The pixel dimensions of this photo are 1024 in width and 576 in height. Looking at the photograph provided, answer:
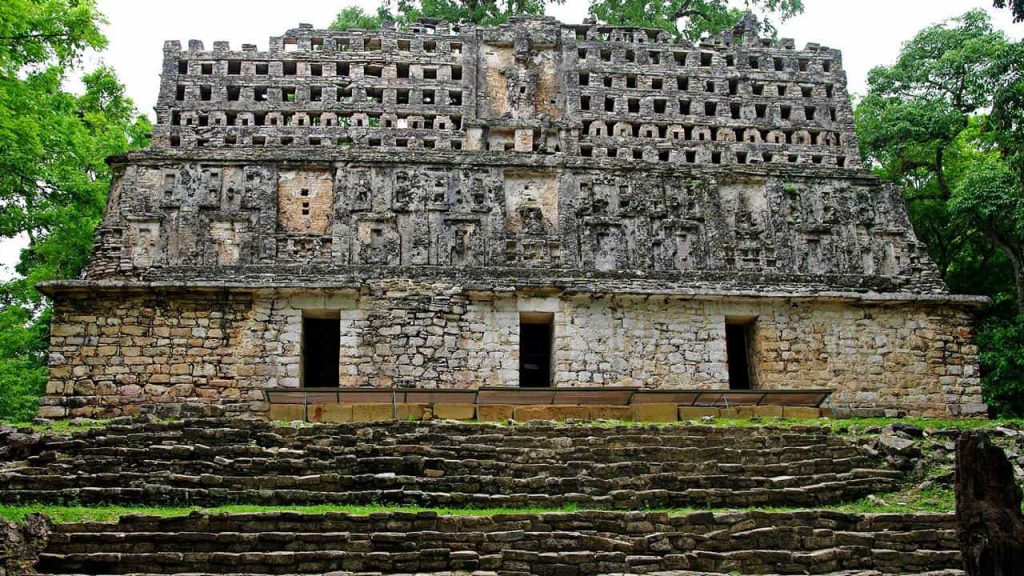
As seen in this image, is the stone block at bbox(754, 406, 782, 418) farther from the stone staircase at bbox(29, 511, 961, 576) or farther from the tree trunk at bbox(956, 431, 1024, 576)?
the tree trunk at bbox(956, 431, 1024, 576)

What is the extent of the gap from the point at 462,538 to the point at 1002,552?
18.0ft

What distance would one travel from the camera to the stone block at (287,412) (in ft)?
51.6

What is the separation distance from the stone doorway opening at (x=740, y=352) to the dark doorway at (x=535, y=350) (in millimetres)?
3493

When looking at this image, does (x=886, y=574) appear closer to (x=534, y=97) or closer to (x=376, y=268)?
(x=376, y=268)

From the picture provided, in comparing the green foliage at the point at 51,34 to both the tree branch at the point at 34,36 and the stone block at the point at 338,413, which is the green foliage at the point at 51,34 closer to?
the tree branch at the point at 34,36

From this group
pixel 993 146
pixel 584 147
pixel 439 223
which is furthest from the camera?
pixel 993 146

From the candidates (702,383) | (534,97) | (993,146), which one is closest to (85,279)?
(534,97)

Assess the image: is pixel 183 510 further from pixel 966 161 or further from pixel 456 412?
pixel 966 161

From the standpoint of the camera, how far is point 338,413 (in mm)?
15438

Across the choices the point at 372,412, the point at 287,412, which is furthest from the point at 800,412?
the point at 287,412

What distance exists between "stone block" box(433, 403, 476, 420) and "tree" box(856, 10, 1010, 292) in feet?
43.4

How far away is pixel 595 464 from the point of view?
12891mm

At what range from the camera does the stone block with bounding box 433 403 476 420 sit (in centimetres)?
1535

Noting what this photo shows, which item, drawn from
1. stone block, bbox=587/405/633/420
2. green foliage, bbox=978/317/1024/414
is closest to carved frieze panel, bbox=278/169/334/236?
stone block, bbox=587/405/633/420
